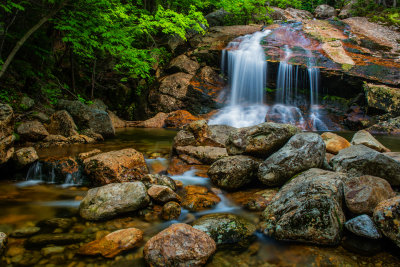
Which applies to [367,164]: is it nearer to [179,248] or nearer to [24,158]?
[179,248]

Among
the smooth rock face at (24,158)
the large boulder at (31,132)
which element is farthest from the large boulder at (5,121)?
the large boulder at (31,132)

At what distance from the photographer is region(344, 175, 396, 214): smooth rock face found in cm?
264

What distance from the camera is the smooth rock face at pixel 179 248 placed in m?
2.10

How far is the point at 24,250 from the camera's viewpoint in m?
2.40

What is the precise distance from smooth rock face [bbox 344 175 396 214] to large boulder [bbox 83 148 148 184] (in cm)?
324

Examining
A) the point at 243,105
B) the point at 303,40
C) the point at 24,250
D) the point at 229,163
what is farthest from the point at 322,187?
the point at 303,40

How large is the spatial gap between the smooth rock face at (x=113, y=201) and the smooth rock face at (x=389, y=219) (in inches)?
108

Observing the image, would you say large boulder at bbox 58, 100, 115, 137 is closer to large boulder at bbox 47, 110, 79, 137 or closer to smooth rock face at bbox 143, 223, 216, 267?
large boulder at bbox 47, 110, 79, 137

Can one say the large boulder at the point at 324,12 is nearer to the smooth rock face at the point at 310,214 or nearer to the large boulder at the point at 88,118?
the large boulder at the point at 88,118

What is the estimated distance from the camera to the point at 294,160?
3.65m

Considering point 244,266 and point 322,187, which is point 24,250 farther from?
point 322,187

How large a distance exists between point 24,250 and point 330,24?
73.3ft

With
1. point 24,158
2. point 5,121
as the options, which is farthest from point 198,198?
point 5,121

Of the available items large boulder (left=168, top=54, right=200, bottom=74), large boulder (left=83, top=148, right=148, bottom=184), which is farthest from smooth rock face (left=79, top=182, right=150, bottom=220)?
large boulder (left=168, top=54, right=200, bottom=74)
